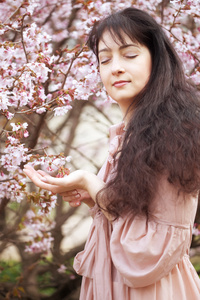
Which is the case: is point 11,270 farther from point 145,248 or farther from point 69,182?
point 145,248

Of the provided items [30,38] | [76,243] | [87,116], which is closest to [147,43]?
[30,38]

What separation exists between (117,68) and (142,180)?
38 cm

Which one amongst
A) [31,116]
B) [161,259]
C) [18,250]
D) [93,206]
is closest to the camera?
[161,259]

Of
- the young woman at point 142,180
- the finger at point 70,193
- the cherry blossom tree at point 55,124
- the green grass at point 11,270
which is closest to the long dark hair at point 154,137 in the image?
the young woman at point 142,180

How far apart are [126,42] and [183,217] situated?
0.58 meters

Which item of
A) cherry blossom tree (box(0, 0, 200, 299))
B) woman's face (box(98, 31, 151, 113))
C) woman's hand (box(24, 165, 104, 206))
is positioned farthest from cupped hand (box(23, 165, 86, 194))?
cherry blossom tree (box(0, 0, 200, 299))

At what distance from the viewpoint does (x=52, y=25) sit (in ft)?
10.8

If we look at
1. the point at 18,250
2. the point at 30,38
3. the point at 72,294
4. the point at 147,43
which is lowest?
the point at 72,294

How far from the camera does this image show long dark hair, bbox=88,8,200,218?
3.70 feet

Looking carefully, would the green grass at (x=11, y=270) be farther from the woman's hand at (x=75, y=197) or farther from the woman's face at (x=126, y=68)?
the woman's face at (x=126, y=68)

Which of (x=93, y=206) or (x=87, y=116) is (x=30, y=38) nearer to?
(x=93, y=206)

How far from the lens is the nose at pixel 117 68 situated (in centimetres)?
126

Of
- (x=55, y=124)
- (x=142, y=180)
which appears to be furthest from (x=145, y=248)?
(x=55, y=124)

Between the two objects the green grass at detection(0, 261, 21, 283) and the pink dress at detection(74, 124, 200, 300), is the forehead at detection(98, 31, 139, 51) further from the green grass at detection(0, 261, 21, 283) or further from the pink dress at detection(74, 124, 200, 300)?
the green grass at detection(0, 261, 21, 283)
